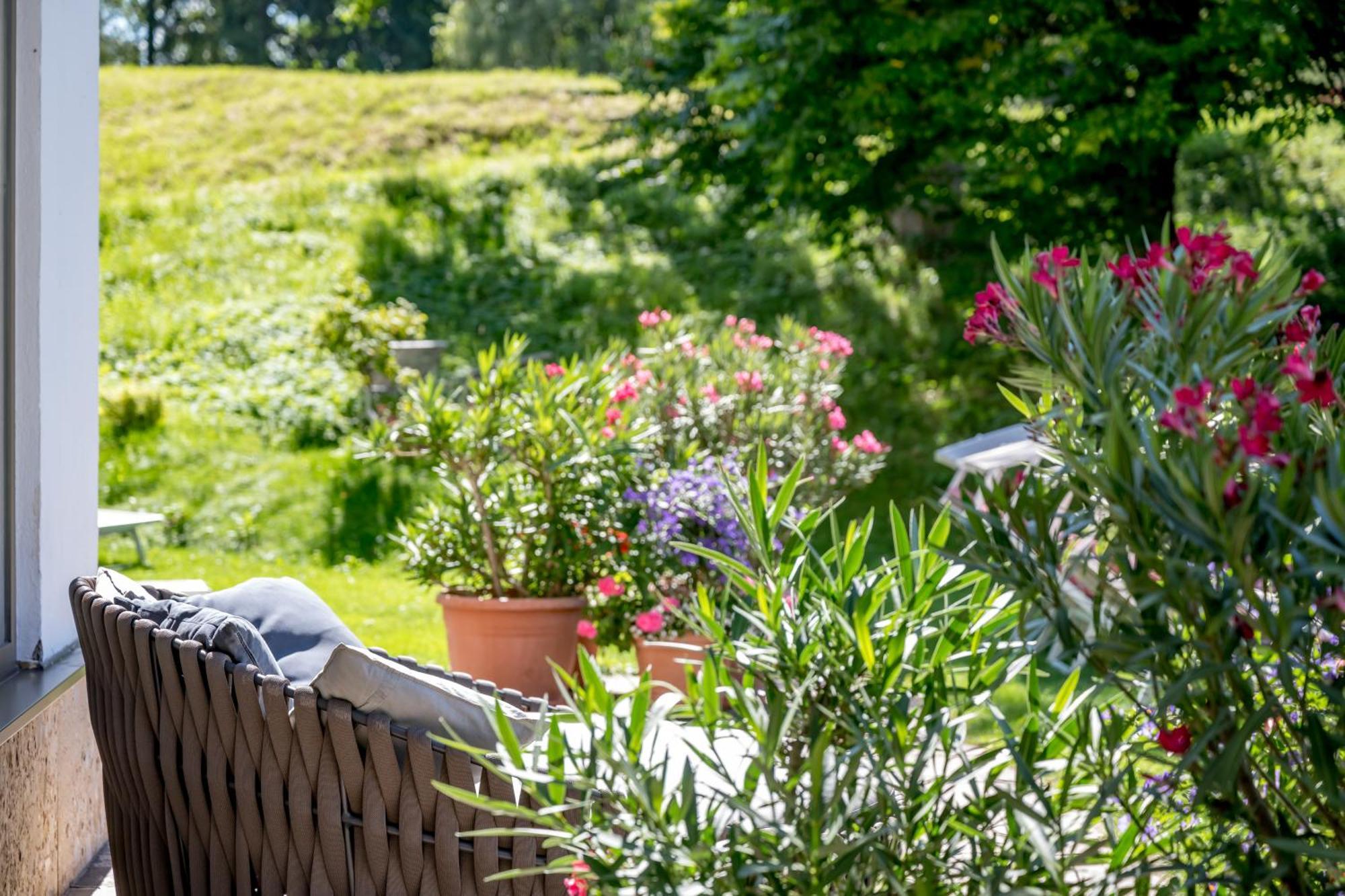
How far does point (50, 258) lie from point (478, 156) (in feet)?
41.3

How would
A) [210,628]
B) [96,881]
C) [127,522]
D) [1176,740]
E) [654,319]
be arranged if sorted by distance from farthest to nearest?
1. [127,522]
2. [654,319]
3. [96,881]
4. [210,628]
5. [1176,740]

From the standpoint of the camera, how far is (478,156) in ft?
49.5

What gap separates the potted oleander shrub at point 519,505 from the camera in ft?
13.9

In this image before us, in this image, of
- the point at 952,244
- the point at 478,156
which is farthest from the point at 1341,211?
the point at 478,156

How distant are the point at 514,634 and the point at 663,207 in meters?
9.51

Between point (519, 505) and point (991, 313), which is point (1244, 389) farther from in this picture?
point (519, 505)

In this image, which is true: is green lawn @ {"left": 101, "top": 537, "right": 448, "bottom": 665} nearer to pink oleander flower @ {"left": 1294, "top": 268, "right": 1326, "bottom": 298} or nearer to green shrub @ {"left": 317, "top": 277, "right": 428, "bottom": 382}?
green shrub @ {"left": 317, "top": 277, "right": 428, "bottom": 382}

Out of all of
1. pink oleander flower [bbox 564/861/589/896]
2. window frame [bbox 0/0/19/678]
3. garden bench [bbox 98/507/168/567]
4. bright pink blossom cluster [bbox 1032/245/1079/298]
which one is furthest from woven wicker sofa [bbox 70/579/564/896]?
garden bench [bbox 98/507/168/567]

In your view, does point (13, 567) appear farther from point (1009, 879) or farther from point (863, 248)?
point (863, 248)

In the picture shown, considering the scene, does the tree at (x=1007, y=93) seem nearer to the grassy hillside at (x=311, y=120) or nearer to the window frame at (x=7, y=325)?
the window frame at (x=7, y=325)

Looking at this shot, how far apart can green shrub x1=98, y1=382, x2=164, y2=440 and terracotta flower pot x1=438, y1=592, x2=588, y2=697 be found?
533cm

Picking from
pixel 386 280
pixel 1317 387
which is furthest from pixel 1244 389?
pixel 386 280

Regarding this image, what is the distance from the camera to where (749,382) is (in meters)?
5.18

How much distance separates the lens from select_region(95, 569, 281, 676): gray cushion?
2.21 metres
